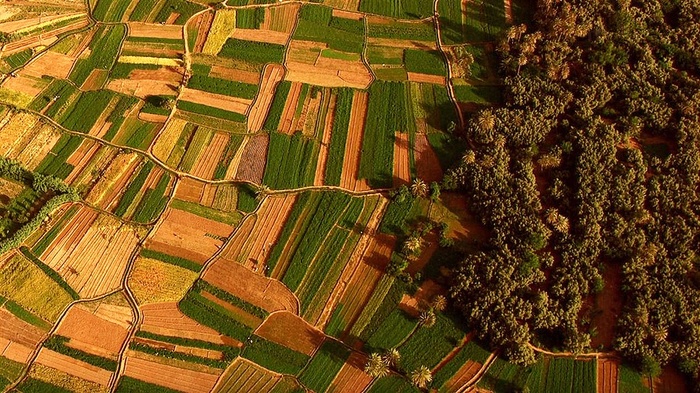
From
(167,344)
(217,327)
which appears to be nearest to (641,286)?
(217,327)

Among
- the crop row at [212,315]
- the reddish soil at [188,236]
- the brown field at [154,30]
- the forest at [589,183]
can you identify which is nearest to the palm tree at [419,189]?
the forest at [589,183]

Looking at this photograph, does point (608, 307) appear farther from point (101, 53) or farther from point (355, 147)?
point (101, 53)

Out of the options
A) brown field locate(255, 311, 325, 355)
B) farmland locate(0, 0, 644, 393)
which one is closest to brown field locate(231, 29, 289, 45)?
farmland locate(0, 0, 644, 393)

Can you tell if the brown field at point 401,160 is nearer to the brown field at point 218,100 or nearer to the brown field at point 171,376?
the brown field at point 218,100

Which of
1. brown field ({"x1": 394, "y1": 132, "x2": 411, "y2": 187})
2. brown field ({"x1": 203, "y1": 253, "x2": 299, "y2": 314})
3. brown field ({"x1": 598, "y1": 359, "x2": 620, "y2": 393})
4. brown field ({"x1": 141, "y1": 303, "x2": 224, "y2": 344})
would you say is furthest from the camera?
brown field ({"x1": 394, "y1": 132, "x2": 411, "y2": 187})

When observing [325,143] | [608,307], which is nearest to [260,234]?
[325,143]

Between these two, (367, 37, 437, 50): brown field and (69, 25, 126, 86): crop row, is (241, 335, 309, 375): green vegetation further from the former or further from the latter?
(69, 25, 126, 86): crop row

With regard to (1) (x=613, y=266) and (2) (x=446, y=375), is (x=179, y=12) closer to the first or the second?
(2) (x=446, y=375)
